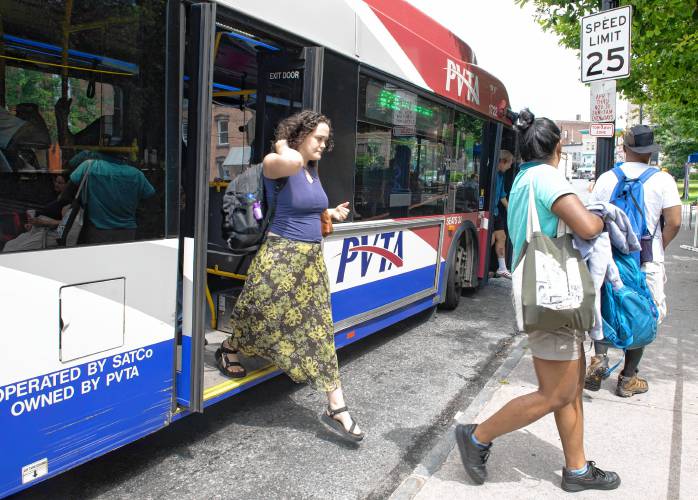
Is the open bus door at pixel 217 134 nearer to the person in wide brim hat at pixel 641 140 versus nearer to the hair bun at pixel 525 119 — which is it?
the hair bun at pixel 525 119

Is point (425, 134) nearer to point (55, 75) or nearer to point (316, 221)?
point (316, 221)

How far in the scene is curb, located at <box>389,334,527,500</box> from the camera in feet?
10.1

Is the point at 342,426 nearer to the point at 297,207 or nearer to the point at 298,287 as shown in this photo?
the point at 298,287

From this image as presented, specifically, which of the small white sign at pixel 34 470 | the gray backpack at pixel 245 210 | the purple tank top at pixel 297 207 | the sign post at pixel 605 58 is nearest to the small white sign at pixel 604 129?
the sign post at pixel 605 58

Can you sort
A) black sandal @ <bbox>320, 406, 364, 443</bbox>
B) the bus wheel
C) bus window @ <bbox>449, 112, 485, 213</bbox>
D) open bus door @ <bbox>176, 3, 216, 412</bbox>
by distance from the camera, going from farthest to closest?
the bus wheel < bus window @ <bbox>449, 112, 485, 213</bbox> < black sandal @ <bbox>320, 406, 364, 443</bbox> < open bus door @ <bbox>176, 3, 216, 412</bbox>

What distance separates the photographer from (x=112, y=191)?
8.96 ft

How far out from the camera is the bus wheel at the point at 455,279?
7043 mm

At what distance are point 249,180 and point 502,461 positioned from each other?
2.19 metres

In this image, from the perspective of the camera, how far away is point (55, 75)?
2510mm

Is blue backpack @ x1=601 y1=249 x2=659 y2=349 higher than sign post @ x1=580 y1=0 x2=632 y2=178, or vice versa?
sign post @ x1=580 y1=0 x2=632 y2=178

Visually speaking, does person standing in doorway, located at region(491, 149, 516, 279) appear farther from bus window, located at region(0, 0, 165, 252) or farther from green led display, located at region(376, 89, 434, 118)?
bus window, located at region(0, 0, 165, 252)

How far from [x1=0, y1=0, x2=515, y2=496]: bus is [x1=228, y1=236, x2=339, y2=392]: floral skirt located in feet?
1.22

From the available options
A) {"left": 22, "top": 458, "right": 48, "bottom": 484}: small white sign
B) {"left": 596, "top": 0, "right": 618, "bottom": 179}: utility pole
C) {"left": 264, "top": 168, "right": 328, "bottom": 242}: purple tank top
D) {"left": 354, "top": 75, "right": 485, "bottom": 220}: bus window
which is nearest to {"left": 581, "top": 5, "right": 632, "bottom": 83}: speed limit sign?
{"left": 596, "top": 0, "right": 618, "bottom": 179}: utility pole

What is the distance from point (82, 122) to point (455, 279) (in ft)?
17.8
